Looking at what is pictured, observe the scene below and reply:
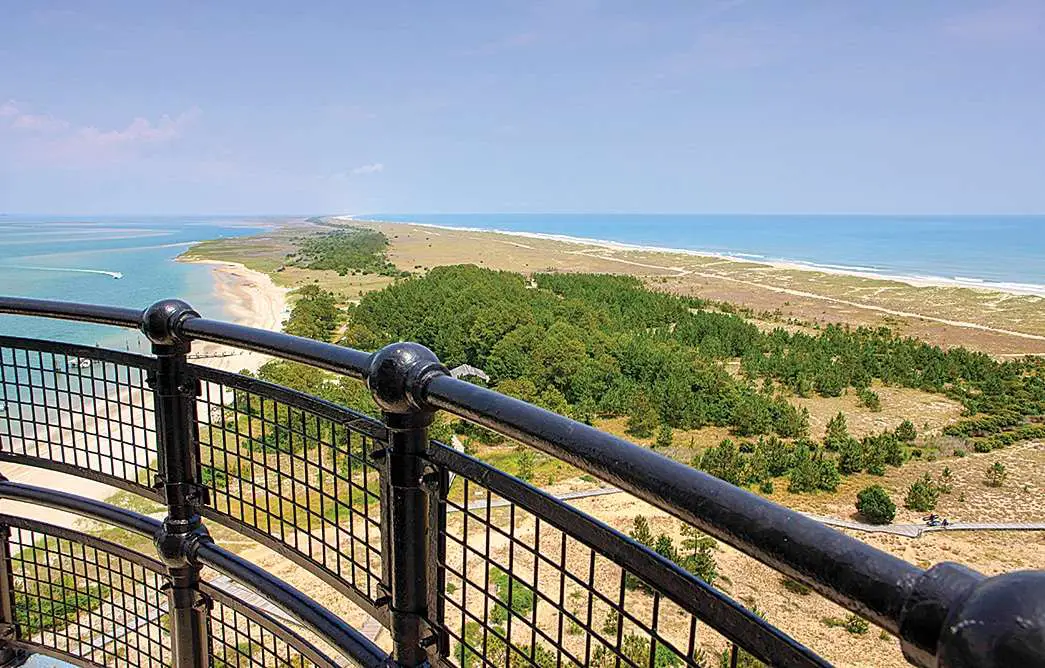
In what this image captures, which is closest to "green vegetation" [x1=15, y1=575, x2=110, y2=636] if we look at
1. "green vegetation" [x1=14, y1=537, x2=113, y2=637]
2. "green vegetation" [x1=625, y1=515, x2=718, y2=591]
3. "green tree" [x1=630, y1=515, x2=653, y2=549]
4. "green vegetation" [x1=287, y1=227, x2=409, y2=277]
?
"green vegetation" [x1=14, y1=537, x2=113, y2=637]

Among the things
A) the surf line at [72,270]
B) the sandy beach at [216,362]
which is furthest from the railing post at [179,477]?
the surf line at [72,270]

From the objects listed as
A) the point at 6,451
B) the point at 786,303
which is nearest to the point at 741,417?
the point at 6,451

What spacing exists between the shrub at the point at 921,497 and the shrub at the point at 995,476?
1942 mm

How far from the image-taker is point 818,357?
27.6m

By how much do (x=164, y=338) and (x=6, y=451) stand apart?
53.5 inches

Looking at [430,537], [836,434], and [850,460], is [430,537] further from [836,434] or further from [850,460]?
[836,434]

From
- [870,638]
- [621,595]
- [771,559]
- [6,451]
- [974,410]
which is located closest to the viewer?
[771,559]

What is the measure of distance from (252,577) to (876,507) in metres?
14.2

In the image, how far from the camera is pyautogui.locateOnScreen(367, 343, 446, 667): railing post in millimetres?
1608

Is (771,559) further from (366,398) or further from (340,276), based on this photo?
(340,276)

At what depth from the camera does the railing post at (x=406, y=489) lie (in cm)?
161

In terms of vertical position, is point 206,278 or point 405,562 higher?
point 405,562

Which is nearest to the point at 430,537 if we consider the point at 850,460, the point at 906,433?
the point at 850,460

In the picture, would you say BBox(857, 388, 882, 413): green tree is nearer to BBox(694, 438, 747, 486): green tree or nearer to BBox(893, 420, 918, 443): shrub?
BBox(893, 420, 918, 443): shrub
